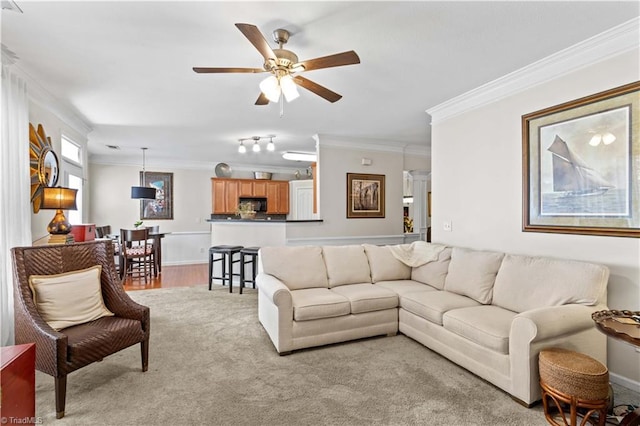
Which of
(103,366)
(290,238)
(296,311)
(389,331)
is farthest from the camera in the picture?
(290,238)

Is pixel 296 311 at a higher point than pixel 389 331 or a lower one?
higher

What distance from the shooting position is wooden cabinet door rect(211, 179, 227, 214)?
7777 millimetres

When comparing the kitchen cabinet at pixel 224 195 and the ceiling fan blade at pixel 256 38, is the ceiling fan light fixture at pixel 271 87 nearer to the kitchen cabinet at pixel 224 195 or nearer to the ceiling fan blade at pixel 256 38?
the ceiling fan blade at pixel 256 38

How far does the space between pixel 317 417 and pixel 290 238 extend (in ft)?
10.9

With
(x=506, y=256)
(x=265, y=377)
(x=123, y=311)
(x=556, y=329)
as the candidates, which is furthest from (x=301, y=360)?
(x=506, y=256)

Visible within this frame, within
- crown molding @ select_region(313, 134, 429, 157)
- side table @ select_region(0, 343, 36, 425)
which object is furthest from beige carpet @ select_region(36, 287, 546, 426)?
crown molding @ select_region(313, 134, 429, 157)

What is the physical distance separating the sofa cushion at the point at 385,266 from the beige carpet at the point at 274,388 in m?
0.77

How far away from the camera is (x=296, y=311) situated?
9.07 feet

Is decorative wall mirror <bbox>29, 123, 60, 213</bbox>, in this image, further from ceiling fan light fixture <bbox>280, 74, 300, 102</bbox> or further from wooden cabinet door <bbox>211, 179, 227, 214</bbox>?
wooden cabinet door <bbox>211, 179, 227, 214</bbox>

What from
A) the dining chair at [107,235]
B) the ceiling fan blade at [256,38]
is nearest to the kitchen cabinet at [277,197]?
the dining chair at [107,235]

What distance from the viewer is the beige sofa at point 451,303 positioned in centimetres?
209

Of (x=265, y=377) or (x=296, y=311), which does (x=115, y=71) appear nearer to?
(x=296, y=311)

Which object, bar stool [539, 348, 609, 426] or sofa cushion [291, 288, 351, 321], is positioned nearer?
bar stool [539, 348, 609, 426]

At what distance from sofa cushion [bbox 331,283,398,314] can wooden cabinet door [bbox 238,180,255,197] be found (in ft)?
17.3
